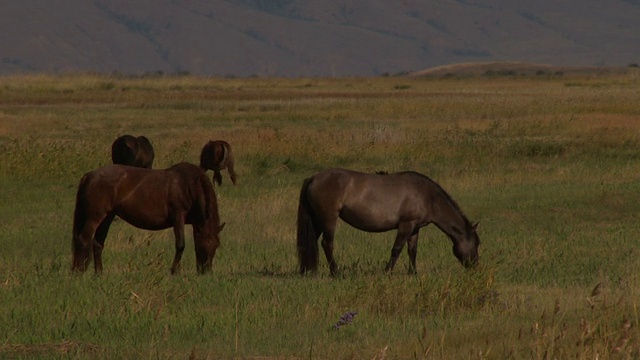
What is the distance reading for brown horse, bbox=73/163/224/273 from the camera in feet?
40.6

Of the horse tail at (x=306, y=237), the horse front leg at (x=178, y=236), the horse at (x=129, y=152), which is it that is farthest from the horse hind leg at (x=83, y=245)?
the horse at (x=129, y=152)

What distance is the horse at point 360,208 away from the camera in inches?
498

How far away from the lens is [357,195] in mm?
12703

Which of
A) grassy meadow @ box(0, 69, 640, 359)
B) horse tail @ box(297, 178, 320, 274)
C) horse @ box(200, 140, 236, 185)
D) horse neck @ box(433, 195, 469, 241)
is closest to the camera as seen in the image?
grassy meadow @ box(0, 69, 640, 359)

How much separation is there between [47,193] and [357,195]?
34.7ft

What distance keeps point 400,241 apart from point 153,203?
8.97 feet

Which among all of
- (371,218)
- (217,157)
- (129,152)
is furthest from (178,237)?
(217,157)

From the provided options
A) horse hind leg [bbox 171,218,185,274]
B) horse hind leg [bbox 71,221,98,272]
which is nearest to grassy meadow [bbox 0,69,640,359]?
horse hind leg [bbox 171,218,185,274]

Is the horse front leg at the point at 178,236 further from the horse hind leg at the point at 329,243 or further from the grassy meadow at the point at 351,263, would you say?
the horse hind leg at the point at 329,243

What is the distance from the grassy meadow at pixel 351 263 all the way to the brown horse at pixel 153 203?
1.50 feet

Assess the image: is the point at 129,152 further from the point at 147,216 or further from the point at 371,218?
the point at 371,218

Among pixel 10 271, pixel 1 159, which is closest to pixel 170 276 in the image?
pixel 10 271

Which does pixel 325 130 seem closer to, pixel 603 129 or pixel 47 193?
pixel 603 129

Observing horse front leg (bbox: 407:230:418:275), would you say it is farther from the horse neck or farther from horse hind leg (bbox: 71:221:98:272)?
horse hind leg (bbox: 71:221:98:272)
